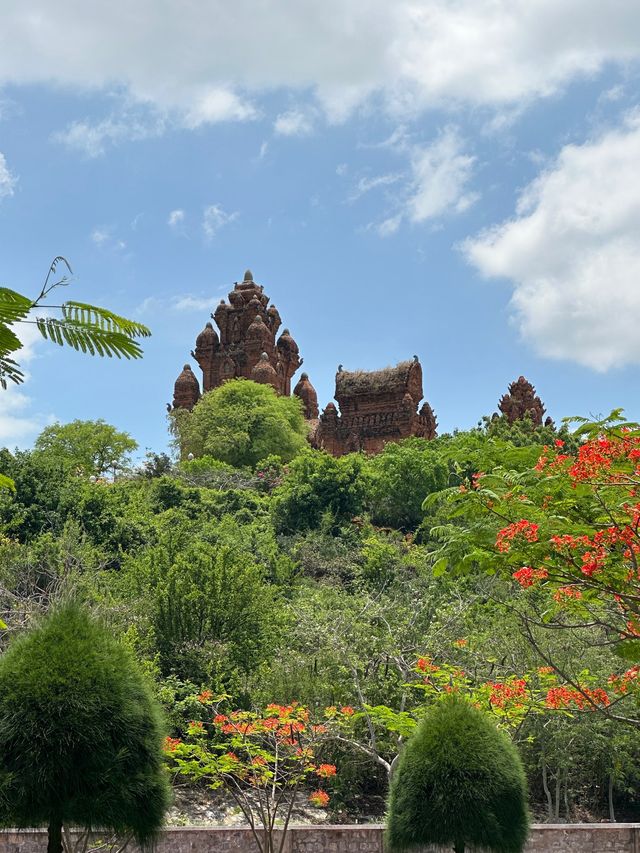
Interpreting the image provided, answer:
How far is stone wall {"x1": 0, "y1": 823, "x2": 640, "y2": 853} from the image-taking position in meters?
10.5

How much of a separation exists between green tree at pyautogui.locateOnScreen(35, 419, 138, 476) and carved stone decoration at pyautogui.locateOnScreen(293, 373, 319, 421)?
11.3 m

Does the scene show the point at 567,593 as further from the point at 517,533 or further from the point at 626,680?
the point at 626,680

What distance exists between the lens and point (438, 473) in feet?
112

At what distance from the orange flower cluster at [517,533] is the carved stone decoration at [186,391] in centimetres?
4922

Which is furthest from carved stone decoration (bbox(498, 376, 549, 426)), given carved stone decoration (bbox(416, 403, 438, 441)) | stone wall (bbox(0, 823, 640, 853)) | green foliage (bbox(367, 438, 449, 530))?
stone wall (bbox(0, 823, 640, 853))

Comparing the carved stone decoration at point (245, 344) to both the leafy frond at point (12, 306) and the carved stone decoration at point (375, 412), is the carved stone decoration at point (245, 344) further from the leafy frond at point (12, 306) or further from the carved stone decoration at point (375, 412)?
the leafy frond at point (12, 306)

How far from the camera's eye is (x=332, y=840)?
36.6 ft

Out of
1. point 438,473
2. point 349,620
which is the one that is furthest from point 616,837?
point 438,473

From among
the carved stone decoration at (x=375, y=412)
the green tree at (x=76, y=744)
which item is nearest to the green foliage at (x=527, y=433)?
the carved stone decoration at (x=375, y=412)

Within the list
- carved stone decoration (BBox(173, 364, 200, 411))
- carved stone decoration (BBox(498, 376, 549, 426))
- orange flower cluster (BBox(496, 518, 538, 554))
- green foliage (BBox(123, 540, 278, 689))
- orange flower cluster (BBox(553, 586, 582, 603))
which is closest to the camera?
orange flower cluster (BBox(496, 518, 538, 554))

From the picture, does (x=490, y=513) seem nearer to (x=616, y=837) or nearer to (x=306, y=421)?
(x=616, y=837)

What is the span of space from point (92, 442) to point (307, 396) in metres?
14.1

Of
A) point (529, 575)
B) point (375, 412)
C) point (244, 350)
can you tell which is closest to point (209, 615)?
point (529, 575)

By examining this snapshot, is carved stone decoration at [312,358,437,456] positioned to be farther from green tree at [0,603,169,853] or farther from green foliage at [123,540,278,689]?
green tree at [0,603,169,853]
